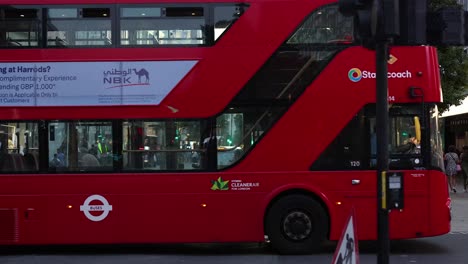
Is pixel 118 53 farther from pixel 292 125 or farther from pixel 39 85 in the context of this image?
pixel 292 125

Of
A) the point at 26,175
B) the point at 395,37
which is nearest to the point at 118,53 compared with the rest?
the point at 26,175

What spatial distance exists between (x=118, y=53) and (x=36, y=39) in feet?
4.41

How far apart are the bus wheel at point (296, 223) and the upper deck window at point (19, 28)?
4.71 metres

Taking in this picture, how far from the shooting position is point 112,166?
9.12 meters

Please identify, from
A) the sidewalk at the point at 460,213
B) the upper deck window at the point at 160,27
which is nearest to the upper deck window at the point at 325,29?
the upper deck window at the point at 160,27

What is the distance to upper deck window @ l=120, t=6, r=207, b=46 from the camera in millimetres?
9188

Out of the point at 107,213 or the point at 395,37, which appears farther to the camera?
the point at 107,213

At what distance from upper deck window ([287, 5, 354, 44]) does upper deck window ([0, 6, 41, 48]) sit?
13.4 ft

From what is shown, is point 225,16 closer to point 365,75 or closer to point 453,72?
point 365,75

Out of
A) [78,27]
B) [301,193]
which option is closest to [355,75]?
[301,193]

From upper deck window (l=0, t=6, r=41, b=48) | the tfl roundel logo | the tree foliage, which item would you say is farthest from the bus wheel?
the tree foliage

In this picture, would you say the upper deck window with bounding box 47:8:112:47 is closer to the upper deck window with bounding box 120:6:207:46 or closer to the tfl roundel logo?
the upper deck window with bounding box 120:6:207:46

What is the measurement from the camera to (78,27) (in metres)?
9.21

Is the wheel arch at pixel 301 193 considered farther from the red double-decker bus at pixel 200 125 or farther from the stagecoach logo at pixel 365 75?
the stagecoach logo at pixel 365 75
